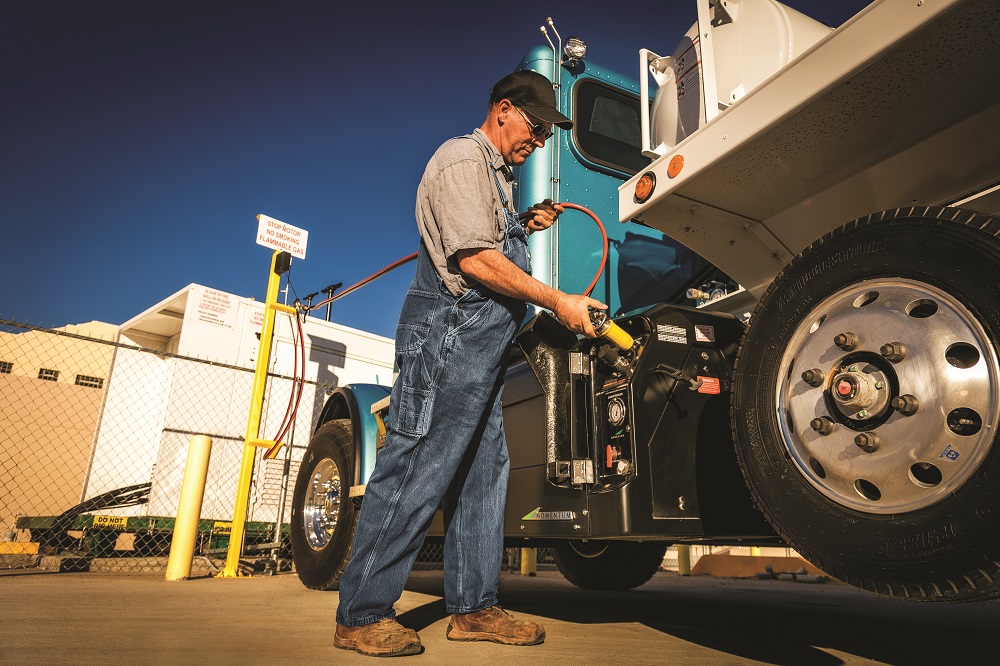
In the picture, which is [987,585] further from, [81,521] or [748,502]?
[81,521]

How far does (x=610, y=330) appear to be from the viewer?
2.23 metres

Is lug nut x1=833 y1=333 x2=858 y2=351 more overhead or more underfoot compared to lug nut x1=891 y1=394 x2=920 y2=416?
more overhead

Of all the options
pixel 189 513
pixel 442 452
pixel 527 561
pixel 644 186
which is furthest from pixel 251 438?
pixel 644 186

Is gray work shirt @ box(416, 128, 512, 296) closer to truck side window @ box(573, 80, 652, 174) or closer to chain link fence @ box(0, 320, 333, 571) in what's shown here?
truck side window @ box(573, 80, 652, 174)

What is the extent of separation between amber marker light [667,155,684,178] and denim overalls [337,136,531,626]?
573mm

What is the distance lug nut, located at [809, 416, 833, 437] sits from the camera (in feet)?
5.73

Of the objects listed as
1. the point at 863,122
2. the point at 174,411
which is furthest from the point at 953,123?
the point at 174,411

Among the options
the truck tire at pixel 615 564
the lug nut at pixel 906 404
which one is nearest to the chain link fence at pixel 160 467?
the truck tire at pixel 615 564

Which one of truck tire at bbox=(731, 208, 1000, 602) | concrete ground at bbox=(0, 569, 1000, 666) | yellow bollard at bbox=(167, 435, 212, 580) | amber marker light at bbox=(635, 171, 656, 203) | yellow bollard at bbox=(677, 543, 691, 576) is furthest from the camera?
yellow bollard at bbox=(677, 543, 691, 576)

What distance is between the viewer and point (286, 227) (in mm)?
6312

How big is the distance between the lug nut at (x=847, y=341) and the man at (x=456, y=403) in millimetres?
731

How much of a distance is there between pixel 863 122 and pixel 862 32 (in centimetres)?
32

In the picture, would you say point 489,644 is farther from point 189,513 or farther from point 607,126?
point 189,513

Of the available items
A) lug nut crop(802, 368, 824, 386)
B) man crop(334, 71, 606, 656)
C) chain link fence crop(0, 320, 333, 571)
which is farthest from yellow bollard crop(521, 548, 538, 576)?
lug nut crop(802, 368, 824, 386)
